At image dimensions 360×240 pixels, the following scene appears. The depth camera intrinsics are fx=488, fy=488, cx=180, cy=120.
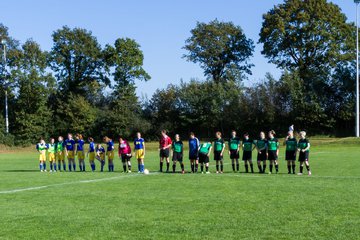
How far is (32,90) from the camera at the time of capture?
67.6 metres

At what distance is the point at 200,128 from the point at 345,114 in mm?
19394

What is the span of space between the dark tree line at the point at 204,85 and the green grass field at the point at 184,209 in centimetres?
4284

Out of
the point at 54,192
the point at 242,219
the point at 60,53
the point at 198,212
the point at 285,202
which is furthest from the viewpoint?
the point at 60,53

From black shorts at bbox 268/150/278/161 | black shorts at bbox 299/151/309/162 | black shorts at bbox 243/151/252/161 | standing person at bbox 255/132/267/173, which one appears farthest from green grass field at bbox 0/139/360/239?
black shorts at bbox 243/151/252/161

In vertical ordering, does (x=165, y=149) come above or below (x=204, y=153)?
above

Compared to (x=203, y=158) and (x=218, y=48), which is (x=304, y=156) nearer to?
(x=203, y=158)

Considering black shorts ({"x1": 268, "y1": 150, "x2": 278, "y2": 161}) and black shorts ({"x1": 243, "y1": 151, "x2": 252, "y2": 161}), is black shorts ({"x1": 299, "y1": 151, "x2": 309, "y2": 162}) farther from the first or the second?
black shorts ({"x1": 243, "y1": 151, "x2": 252, "y2": 161})

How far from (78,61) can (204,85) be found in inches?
773

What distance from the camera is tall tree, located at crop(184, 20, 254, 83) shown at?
73.2 m

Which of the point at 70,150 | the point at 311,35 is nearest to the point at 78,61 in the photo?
the point at 311,35

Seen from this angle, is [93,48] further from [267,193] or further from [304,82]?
[267,193]

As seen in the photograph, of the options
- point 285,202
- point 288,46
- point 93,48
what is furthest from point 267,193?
point 93,48

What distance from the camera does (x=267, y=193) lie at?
13.6 m

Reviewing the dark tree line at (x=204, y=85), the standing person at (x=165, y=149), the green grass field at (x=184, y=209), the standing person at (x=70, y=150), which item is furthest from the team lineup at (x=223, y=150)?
the dark tree line at (x=204, y=85)
